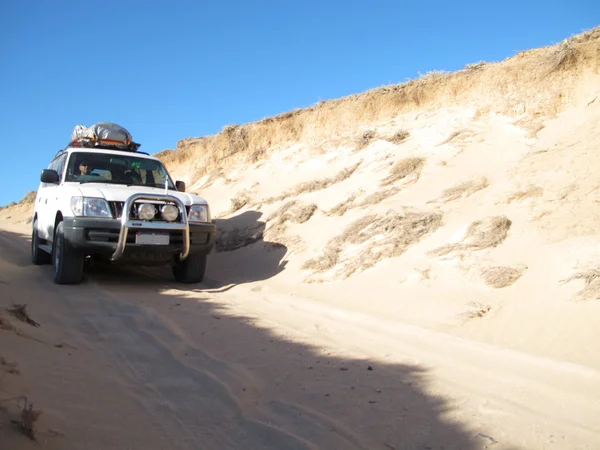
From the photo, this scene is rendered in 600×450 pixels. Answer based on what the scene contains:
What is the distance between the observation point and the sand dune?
10.7 ft

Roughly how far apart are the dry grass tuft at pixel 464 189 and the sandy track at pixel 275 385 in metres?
4.05

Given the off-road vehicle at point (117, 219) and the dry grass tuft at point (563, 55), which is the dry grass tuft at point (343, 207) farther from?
the dry grass tuft at point (563, 55)

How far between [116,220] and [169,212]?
0.72 metres

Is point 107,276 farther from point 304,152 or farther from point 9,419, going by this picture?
point 304,152

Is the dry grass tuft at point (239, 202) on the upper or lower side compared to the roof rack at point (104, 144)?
lower

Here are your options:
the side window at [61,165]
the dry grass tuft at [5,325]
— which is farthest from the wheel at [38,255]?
the dry grass tuft at [5,325]

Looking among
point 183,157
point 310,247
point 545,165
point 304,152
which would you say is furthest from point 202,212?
point 183,157

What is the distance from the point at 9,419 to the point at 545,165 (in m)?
9.17

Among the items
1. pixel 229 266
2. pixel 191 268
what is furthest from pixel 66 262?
pixel 229 266

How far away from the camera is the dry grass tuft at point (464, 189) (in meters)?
9.44

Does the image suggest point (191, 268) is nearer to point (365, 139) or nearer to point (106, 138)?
point (106, 138)

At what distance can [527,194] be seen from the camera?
8562 mm

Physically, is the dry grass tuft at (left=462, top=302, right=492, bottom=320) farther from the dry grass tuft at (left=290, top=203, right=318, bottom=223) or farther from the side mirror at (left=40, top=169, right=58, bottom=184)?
the side mirror at (left=40, top=169, right=58, bottom=184)

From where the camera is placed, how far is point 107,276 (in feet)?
28.7
